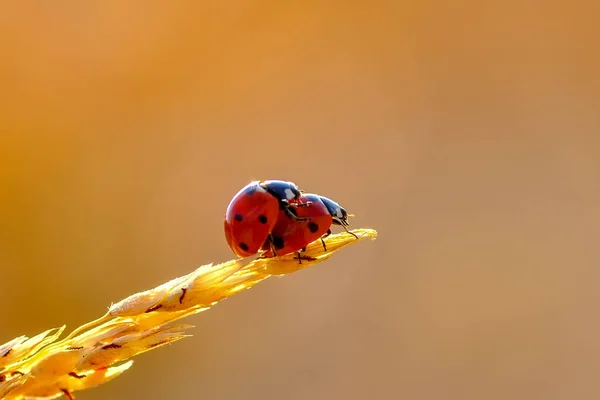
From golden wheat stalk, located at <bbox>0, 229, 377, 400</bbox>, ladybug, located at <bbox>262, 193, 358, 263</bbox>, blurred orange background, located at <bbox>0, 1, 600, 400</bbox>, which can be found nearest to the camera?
golden wheat stalk, located at <bbox>0, 229, 377, 400</bbox>

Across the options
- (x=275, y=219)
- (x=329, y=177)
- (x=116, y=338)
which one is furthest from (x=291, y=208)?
(x=329, y=177)

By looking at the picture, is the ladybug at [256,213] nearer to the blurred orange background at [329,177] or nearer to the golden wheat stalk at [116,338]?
the golden wheat stalk at [116,338]

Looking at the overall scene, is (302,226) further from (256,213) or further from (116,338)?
(116,338)

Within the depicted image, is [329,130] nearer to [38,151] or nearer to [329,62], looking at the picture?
[329,62]

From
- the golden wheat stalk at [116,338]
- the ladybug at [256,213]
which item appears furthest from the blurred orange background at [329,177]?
the golden wheat stalk at [116,338]

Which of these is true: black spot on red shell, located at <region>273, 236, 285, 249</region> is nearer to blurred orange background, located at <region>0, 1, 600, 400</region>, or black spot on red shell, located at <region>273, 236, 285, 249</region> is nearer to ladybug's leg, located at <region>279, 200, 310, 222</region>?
ladybug's leg, located at <region>279, 200, 310, 222</region>

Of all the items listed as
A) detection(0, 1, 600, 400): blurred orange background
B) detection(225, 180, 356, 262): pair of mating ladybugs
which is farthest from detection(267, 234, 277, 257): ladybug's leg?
detection(0, 1, 600, 400): blurred orange background

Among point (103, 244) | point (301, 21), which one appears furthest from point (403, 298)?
point (301, 21)
